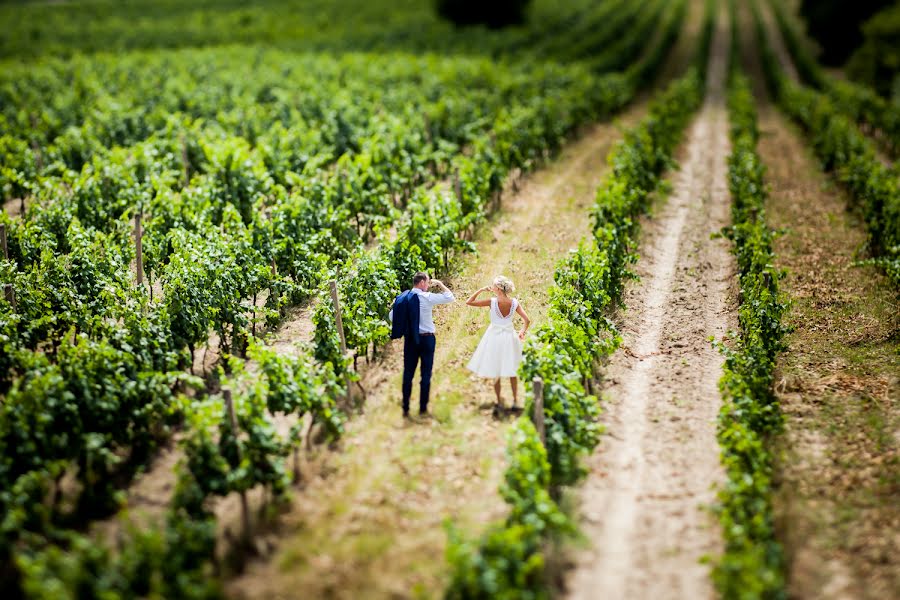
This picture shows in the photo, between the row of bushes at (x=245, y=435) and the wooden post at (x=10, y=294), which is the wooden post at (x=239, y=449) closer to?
the row of bushes at (x=245, y=435)

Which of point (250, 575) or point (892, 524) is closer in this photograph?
point (250, 575)

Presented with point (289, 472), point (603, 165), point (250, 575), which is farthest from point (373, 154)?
point (250, 575)

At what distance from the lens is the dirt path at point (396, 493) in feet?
24.7

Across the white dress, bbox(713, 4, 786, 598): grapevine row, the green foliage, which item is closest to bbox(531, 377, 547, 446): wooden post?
the white dress

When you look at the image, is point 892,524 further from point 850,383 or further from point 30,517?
point 30,517

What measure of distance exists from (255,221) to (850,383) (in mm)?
9745

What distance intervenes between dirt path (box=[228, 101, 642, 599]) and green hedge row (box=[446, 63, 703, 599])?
517 millimetres

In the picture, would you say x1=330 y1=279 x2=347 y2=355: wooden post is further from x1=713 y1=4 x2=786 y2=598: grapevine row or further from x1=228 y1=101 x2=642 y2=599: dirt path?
x1=713 y1=4 x2=786 y2=598: grapevine row

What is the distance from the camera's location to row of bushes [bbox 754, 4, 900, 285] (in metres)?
15.7

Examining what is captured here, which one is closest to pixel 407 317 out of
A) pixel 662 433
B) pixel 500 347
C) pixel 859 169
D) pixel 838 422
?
pixel 500 347

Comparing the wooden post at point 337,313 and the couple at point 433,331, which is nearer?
the couple at point 433,331

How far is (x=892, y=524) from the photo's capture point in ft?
27.3

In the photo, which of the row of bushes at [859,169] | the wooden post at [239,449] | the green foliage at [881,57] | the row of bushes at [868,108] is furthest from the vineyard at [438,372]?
the green foliage at [881,57]

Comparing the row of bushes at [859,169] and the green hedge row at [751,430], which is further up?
the row of bushes at [859,169]
